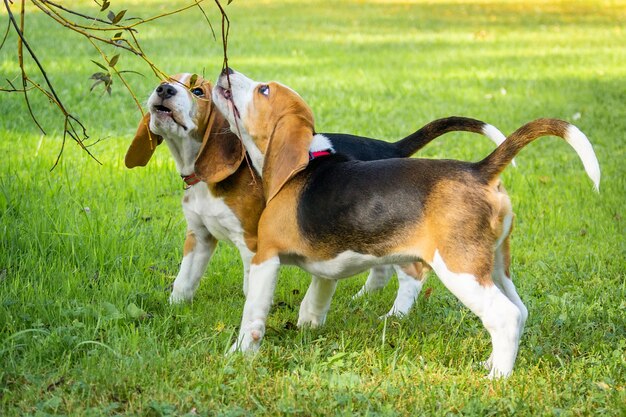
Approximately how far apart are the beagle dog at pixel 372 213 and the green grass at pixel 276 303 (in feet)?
1.04

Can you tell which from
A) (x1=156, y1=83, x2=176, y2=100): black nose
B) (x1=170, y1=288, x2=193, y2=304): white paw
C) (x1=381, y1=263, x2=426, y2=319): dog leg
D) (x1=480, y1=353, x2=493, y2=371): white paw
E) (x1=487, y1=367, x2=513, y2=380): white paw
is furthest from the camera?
(x1=381, y1=263, x2=426, y2=319): dog leg

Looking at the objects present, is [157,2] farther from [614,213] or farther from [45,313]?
[45,313]

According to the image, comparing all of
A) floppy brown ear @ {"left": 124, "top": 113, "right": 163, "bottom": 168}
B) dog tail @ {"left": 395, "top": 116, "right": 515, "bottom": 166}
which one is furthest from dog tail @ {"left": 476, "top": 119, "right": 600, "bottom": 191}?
floppy brown ear @ {"left": 124, "top": 113, "right": 163, "bottom": 168}

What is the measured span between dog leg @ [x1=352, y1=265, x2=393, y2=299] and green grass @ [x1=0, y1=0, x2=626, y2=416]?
109 millimetres

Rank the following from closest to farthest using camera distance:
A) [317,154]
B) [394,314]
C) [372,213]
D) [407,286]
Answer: [372,213]
[317,154]
[394,314]
[407,286]

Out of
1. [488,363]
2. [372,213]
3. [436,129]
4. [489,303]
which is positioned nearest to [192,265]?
[372,213]

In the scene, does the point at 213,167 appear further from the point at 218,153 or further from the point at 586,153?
the point at 586,153

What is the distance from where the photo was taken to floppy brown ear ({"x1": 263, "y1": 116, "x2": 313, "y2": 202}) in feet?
15.8

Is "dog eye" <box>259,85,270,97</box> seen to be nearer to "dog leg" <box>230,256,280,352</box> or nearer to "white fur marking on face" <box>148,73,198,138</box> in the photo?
"white fur marking on face" <box>148,73,198,138</box>

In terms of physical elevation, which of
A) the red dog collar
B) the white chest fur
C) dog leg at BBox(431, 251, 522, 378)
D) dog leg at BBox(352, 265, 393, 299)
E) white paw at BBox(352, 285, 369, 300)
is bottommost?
white paw at BBox(352, 285, 369, 300)

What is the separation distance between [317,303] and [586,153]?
1778 mm

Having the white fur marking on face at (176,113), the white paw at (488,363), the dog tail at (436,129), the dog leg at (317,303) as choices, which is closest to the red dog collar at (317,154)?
the dog leg at (317,303)

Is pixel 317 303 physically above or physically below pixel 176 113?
below

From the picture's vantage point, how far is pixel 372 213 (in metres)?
4.55
